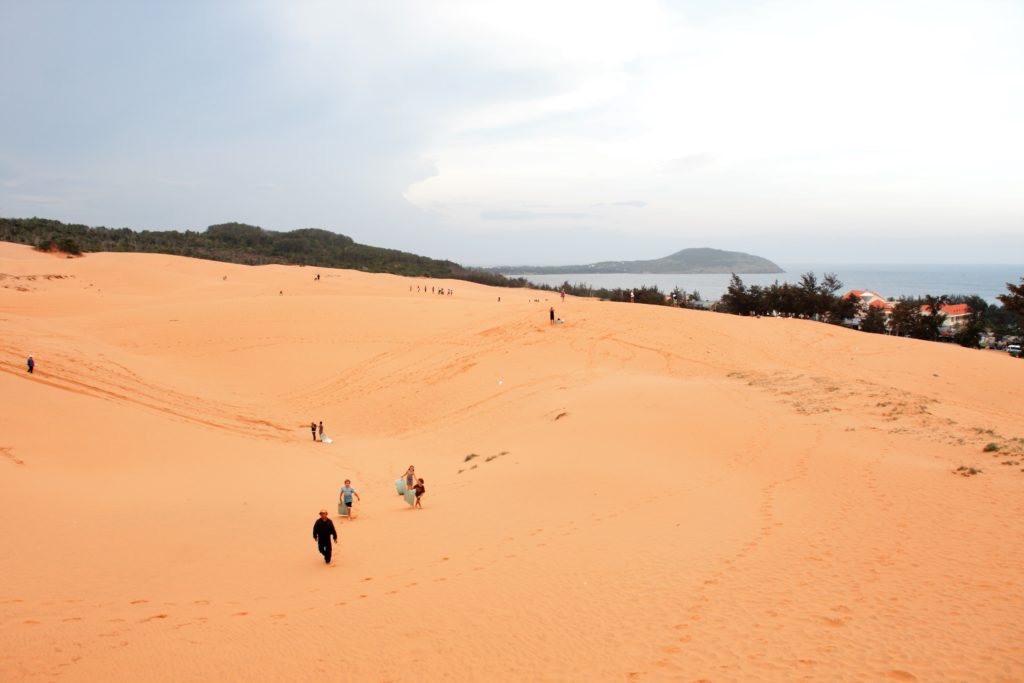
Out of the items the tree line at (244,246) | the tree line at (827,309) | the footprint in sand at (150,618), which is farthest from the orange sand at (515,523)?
the tree line at (244,246)

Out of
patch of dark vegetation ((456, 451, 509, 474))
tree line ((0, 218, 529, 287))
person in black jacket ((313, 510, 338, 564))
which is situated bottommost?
patch of dark vegetation ((456, 451, 509, 474))

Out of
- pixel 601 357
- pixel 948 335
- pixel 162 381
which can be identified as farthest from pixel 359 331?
pixel 948 335

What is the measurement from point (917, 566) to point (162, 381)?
874 inches

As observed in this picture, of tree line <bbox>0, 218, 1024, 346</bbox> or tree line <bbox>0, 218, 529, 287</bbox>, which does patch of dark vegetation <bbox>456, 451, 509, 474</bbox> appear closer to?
tree line <bbox>0, 218, 1024, 346</bbox>

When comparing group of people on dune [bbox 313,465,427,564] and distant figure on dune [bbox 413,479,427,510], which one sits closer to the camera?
group of people on dune [bbox 313,465,427,564]

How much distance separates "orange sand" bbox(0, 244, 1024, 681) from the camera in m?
5.66

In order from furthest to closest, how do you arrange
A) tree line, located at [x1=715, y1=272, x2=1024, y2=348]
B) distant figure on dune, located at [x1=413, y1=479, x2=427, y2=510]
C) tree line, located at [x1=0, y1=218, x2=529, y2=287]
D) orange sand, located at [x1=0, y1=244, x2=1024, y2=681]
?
tree line, located at [x1=0, y1=218, x2=529, y2=287], tree line, located at [x1=715, y1=272, x2=1024, y2=348], distant figure on dune, located at [x1=413, y1=479, x2=427, y2=510], orange sand, located at [x1=0, y1=244, x2=1024, y2=681]

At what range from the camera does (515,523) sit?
31.3 ft

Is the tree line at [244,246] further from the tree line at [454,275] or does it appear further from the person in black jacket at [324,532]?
the person in black jacket at [324,532]

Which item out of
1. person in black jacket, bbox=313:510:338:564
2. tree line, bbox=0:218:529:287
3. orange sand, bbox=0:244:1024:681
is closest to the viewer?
orange sand, bbox=0:244:1024:681

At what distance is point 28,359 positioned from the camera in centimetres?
1677

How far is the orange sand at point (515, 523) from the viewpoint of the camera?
5.66 metres

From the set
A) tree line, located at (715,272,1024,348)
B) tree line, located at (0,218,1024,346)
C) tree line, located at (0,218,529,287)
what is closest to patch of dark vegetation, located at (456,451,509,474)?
tree line, located at (0,218,1024,346)

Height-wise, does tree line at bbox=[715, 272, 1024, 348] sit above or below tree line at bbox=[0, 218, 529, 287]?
below
